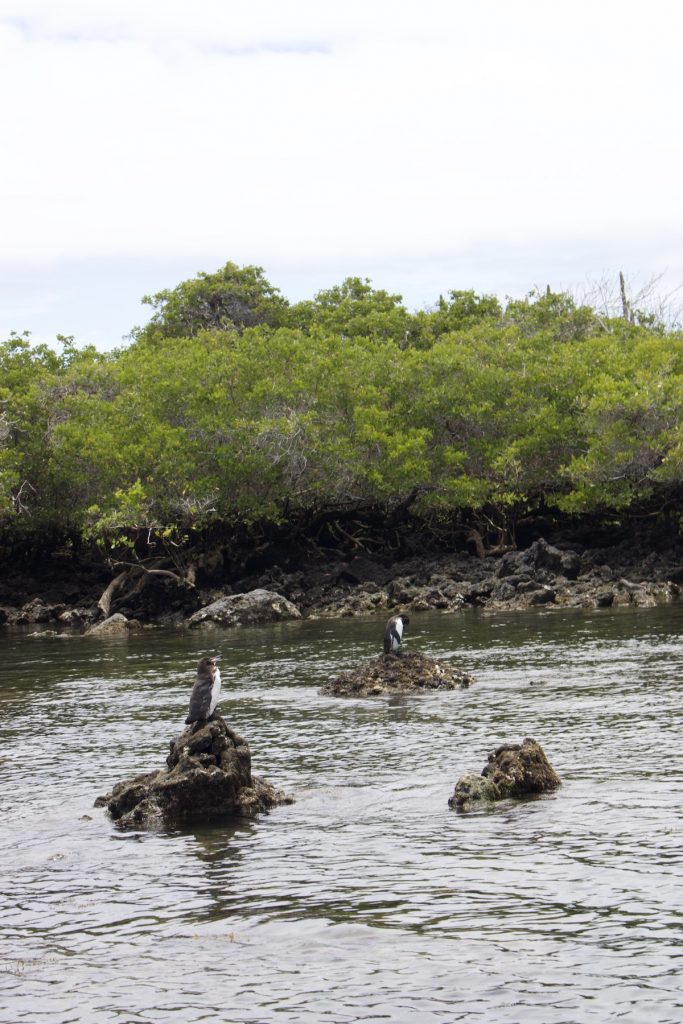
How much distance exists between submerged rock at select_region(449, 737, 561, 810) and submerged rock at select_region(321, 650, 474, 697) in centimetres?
1119

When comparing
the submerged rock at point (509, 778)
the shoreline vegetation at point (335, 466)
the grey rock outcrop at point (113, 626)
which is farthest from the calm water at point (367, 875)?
the shoreline vegetation at point (335, 466)

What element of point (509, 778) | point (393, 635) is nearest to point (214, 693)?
point (509, 778)

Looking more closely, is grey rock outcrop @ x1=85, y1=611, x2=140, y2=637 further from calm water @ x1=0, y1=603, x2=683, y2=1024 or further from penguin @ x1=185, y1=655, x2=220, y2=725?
penguin @ x1=185, y1=655, x2=220, y2=725

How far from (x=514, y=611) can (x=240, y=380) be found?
20868mm

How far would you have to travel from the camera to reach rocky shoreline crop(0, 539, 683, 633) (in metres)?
53.0

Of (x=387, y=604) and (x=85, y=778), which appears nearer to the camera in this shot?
(x=85, y=778)

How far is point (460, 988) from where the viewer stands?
465 inches

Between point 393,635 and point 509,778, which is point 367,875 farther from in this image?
point 393,635

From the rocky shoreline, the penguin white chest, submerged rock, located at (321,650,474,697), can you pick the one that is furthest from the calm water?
the rocky shoreline

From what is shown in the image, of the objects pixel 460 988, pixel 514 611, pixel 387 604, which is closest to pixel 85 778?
pixel 460 988

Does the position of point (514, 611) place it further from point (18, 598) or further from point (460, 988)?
point (460, 988)

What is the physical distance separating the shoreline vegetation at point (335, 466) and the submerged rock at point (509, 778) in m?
36.1

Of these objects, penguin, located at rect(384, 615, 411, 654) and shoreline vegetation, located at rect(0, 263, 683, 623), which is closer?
penguin, located at rect(384, 615, 411, 654)

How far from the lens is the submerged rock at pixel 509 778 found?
1855cm
